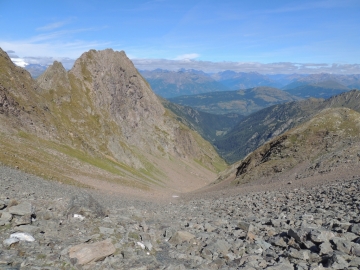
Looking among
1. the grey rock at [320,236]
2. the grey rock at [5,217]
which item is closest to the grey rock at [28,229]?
the grey rock at [5,217]

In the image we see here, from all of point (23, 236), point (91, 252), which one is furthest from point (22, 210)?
point (91, 252)

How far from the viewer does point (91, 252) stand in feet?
40.7

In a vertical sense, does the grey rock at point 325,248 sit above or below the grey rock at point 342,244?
below

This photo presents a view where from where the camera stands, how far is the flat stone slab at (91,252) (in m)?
12.1

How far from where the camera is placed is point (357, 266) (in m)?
11.3

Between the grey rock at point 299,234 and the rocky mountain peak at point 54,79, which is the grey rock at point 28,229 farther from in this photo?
the rocky mountain peak at point 54,79

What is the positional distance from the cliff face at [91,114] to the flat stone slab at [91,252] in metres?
76.1

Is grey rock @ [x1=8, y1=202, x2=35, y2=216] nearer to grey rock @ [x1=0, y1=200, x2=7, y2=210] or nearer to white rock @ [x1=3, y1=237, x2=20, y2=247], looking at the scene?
grey rock @ [x1=0, y1=200, x2=7, y2=210]

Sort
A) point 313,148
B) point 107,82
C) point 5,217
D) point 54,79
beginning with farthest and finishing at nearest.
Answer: point 107,82 → point 54,79 → point 313,148 → point 5,217

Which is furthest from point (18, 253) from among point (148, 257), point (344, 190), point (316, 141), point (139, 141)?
point (139, 141)

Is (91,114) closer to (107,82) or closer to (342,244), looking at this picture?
(107,82)

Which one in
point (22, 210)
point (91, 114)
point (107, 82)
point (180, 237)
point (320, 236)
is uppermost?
point (107, 82)

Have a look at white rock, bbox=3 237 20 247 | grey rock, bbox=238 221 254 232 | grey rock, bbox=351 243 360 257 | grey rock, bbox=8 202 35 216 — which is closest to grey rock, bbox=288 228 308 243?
grey rock, bbox=351 243 360 257

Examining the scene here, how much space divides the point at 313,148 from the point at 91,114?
331ft
